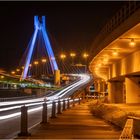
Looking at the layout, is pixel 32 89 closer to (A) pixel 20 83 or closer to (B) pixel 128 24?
(A) pixel 20 83

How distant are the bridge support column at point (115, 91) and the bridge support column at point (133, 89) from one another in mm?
16309

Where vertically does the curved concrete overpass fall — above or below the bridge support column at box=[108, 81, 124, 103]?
above

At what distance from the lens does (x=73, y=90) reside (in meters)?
116

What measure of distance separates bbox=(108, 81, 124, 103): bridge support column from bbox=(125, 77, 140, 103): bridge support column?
16309 mm

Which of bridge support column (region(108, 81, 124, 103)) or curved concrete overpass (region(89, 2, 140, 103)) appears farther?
bridge support column (region(108, 81, 124, 103))

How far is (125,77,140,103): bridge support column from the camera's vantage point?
40.6 meters

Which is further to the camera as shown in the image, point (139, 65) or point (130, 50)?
point (130, 50)

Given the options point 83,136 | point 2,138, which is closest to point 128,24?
point 83,136

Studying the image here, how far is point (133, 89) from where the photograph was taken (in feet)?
134

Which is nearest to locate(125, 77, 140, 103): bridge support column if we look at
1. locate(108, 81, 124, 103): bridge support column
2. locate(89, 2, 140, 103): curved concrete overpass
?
locate(89, 2, 140, 103): curved concrete overpass

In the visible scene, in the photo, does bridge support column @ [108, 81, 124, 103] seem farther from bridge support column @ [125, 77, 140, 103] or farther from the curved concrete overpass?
bridge support column @ [125, 77, 140, 103]

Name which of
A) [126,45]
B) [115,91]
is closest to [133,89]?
[126,45]

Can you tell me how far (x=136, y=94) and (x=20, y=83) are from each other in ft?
273

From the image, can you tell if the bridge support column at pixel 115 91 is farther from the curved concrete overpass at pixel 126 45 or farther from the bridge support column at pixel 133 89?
the bridge support column at pixel 133 89
